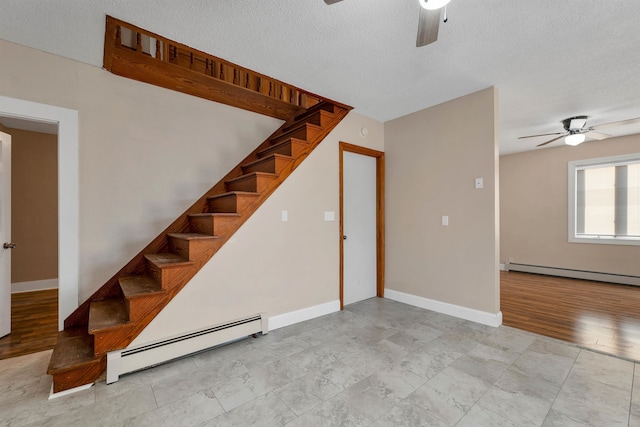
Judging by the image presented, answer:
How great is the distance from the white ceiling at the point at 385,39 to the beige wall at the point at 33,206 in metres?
3.14

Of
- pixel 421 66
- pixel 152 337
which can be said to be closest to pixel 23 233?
pixel 152 337

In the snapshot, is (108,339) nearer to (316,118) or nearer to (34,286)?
(316,118)

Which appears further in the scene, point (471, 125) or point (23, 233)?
point (23, 233)

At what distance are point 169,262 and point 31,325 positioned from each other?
2.14m

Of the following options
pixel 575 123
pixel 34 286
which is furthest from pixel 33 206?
pixel 575 123

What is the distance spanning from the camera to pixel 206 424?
1635 millimetres

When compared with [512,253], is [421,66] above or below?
above

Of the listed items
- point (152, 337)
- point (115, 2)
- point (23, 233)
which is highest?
Answer: point (115, 2)

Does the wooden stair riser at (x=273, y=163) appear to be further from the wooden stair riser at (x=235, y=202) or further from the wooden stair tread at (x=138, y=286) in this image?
the wooden stair tread at (x=138, y=286)

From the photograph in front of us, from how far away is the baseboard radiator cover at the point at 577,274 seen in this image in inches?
188

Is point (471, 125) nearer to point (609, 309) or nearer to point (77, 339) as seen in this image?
point (609, 309)

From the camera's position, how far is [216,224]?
8.25ft

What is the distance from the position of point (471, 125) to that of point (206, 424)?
3.62 meters

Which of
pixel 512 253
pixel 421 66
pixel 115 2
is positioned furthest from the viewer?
pixel 512 253
